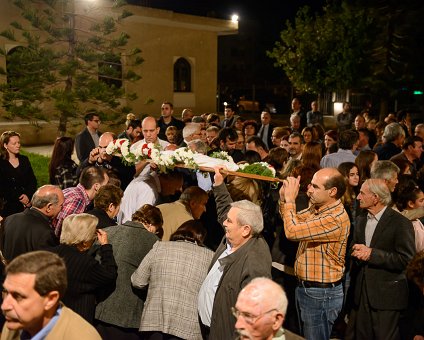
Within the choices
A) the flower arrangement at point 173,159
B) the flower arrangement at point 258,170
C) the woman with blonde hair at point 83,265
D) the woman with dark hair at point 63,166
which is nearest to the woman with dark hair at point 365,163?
the flower arrangement at point 258,170

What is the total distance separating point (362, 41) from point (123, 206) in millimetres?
20618

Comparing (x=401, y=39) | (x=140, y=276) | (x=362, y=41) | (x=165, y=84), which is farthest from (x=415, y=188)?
(x=401, y=39)

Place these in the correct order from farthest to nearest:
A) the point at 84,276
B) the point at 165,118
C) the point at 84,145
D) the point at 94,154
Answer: the point at 165,118
the point at 84,145
the point at 94,154
the point at 84,276

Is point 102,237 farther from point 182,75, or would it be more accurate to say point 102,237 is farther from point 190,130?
point 182,75

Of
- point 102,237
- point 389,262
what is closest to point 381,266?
point 389,262

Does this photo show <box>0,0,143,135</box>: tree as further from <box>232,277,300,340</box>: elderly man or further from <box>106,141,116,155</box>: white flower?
<box>232,277,300,340</box>: elderly man

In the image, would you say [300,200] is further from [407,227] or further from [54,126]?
[54,126]

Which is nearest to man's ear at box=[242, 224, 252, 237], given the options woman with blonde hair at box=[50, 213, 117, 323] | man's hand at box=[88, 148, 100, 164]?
woman with blonde hair at box=[50, 213, 117, 323]

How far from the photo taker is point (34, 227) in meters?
4.91

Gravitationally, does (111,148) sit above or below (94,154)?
above

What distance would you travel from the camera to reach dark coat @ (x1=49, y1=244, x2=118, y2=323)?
4.30 m

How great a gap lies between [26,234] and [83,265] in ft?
2.93

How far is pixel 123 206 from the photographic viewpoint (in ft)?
21.3

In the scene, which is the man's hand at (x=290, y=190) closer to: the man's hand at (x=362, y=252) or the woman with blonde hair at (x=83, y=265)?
the man's hand at (x=362, y=252)
